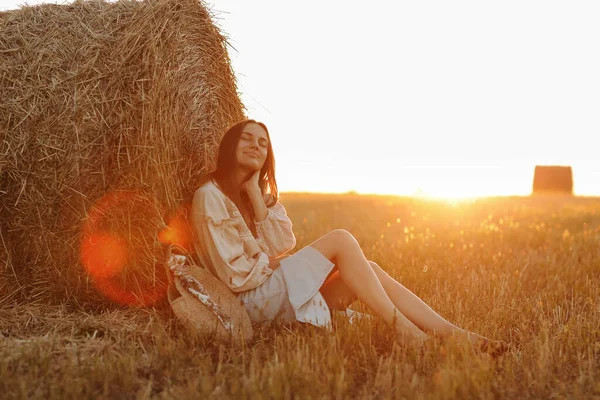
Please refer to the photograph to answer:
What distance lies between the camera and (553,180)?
28250 millimetres

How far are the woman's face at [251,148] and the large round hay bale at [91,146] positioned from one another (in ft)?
1.31

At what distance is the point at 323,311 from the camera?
3.98 meters

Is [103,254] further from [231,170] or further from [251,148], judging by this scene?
[251,148]

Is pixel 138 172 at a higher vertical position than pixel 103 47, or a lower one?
lower

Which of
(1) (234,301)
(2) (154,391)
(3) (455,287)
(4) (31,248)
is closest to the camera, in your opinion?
(2) (154,391)

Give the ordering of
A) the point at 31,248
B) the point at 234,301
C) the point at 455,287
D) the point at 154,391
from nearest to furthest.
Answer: the point at 154,391, the point at 234,301, the point at 31,248, the point at 455,287

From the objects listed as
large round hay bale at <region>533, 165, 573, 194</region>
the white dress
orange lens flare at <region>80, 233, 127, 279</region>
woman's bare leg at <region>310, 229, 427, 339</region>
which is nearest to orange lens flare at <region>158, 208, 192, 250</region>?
orange lens flare at <region>80, 233, 127, 279</region>

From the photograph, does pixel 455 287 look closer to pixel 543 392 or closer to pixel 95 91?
pixel 543 392

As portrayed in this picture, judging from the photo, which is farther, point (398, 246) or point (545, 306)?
point (398, 246)

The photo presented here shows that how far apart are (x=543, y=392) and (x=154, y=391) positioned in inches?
76.0

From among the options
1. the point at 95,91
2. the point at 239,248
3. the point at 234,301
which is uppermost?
the point at 95,91

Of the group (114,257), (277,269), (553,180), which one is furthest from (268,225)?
(553,180)

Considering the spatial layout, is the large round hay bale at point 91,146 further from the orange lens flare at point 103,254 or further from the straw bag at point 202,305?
the straw bag at point 202,305

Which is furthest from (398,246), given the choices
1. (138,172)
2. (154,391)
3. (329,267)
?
(154,391)
